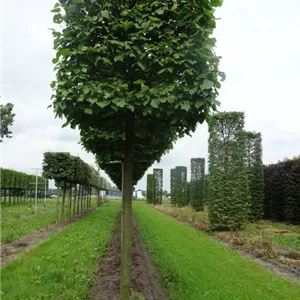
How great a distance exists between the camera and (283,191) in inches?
783

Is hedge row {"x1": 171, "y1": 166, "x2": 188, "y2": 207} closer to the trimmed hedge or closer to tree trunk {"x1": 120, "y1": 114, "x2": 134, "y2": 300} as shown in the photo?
the trimmed hedge

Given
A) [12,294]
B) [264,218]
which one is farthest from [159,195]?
[12,294]

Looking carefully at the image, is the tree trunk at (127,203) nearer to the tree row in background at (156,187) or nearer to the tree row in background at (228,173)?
the tree row in background at (228,173)

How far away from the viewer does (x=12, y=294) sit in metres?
5.06

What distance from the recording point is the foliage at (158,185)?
160ft

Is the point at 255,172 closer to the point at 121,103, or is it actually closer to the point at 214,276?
the point at 214,276

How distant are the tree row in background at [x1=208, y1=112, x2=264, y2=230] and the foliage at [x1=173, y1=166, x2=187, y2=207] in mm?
22419

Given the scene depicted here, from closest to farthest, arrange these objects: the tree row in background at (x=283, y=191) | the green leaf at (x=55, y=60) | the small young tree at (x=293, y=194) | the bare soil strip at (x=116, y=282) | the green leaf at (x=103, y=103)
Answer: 1. the green leaf at (x=103, y=103)
2. the green leaf at (x=55, y=60)
3. the bare soil strip at (x=116, y=282)
4. the small young tree at (x=293, y=194)
5. the tree row in background at (x=283, y=191)

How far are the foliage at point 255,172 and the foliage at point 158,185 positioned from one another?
2811 cm

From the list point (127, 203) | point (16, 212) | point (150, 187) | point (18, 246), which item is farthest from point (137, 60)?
point (150, 187)

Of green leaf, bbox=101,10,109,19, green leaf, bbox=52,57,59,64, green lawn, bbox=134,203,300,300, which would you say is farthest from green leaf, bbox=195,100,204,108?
green lawn, bbox=134,203,300,300

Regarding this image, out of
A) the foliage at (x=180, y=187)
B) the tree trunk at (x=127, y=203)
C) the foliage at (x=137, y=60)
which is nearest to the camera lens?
the foliage at (x=137, y=60)

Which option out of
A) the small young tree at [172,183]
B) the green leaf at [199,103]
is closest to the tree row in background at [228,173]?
the green leaf at [199,103]

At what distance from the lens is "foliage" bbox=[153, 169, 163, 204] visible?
160ft
